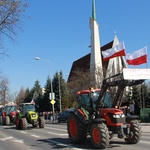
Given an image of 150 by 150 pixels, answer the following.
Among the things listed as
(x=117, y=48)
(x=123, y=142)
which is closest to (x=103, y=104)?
(x=123, y=142)

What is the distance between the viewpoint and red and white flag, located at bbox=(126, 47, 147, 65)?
1478 cm

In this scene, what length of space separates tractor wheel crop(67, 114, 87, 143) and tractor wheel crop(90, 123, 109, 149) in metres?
1.19

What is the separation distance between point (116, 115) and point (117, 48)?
372 centimetres

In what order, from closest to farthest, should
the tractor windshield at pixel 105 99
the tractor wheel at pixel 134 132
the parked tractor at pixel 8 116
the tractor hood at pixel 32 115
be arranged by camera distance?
the tractor wheel at pixel 134 132
the tractor windshield at pixel 105 99
the tractor hood at pixel 32 115
the parked tractor at pixel 8 116

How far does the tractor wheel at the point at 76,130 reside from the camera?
14.1 metres

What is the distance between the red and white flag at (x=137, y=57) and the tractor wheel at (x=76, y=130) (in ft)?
11.6

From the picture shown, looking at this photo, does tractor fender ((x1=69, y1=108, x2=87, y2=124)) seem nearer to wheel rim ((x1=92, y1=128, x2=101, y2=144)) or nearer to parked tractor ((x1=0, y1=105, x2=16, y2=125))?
wheel rim ((x1=92, y1=128, x2=101, y2=144))

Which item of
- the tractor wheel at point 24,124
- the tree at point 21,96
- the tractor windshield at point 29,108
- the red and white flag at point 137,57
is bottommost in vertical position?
the tractor wheel at point 24,124

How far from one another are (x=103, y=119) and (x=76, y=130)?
2.07 meters

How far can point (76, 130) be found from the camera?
1438 cm

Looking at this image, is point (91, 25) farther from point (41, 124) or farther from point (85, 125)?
point (85, 125)

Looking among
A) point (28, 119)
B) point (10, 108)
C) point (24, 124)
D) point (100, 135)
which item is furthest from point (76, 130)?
point (10, 108)

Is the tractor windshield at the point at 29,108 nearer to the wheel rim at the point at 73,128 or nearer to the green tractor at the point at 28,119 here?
the green tractor at the point at 28,119

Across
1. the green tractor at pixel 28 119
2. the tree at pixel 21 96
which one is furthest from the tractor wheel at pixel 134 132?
the tree at pixel 21 96
